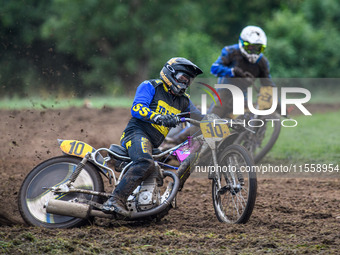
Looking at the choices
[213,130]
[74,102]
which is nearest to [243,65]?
[213,130]

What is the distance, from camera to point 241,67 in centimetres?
1185

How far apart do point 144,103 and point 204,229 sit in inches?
63.2

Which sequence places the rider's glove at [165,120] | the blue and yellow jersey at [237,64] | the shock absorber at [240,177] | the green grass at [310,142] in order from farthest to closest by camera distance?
the green grass at [310,142], the blue and yellow jersey at [237,64], the shock absorber at [240,177], the rider's glove at [165,120]

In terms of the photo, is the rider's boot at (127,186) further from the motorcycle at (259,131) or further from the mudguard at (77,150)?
the motorcycle at (259,131)

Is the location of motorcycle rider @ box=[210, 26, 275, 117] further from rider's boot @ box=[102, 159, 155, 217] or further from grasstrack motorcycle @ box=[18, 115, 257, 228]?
rider's boot @ box=[102, 159, 155, 217]

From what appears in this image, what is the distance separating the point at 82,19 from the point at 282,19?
34.9ft

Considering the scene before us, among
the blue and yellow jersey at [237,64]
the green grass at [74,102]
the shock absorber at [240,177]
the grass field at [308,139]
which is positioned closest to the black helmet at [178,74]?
the shock absorber at [240,177]

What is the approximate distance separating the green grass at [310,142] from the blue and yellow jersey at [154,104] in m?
5.54

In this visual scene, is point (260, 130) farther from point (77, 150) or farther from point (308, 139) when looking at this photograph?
point (77, 150)

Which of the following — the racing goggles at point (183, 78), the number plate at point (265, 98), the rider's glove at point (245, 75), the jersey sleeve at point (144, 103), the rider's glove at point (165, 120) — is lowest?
the rider's glove at point (165, 120)

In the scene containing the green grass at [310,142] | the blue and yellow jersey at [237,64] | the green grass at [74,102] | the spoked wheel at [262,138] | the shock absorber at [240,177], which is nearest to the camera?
the shock absorber at [240,177]

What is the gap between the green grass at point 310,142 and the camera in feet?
42.1

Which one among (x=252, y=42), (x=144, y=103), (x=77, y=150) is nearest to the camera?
(x=144, y=103)

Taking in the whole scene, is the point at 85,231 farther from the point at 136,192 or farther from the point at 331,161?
the point at 331,161
